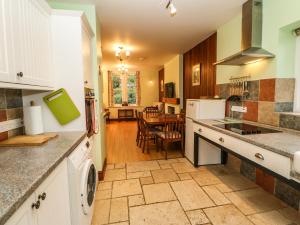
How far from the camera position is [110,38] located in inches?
145

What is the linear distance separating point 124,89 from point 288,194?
287 inches

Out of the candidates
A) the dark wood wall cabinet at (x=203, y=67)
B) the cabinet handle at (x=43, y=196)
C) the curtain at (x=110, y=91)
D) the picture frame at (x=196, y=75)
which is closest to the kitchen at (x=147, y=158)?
the cabinet handle at (x=43, y=196)

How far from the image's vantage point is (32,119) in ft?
5.27

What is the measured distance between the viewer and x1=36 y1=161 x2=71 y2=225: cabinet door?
0.85 meters

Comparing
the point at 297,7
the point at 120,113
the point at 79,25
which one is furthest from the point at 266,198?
the point at 120,113

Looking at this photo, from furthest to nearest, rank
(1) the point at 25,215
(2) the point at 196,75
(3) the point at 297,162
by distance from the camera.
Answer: (2) the point at 196,75 < (3) the point at 297,162 < (1) the point at 25,215

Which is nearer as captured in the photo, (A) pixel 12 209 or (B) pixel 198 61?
(A) pixel 12 209

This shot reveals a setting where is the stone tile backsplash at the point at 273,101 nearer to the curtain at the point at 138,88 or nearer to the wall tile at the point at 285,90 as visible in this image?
the wall tile at the point at 285,90

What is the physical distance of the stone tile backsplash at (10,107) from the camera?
1452mm

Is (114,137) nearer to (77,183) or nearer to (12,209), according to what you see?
(77,183)

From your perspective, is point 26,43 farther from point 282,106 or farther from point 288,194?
point 288,194

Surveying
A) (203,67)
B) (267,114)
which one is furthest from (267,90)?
(203,67)

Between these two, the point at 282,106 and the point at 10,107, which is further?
the point at 282,106

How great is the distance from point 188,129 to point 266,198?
149 cm
